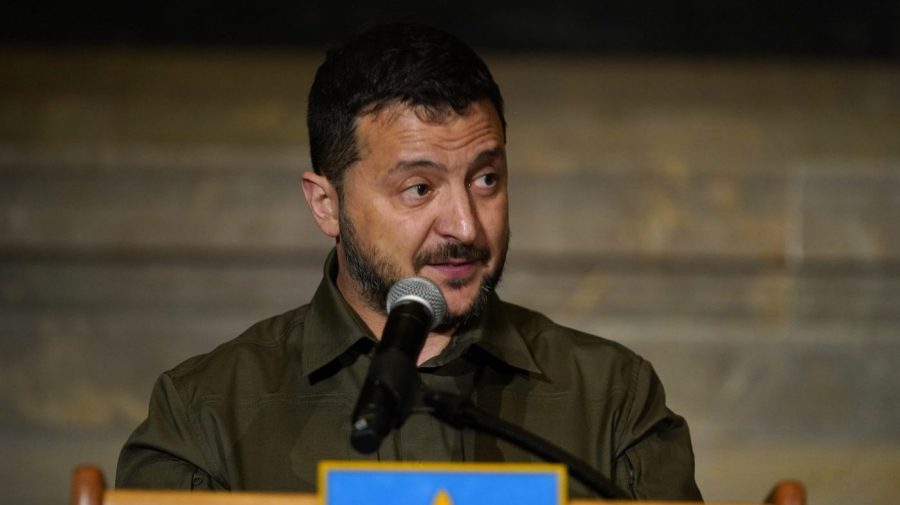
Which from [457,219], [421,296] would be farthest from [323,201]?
[421,296]

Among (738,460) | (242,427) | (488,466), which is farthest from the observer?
(738,460)

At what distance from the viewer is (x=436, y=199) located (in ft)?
6.23

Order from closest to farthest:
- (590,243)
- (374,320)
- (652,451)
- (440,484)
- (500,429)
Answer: (440,484) < (500,429) < (652,451) < (374,320) < (590,243)

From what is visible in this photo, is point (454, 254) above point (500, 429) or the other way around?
above

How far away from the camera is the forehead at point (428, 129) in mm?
1891

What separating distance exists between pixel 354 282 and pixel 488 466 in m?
0.73

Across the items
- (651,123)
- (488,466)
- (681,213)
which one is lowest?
(488,466)

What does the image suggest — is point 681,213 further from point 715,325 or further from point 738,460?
point 738,460

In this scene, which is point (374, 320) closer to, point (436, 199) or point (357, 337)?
point (357, 337)

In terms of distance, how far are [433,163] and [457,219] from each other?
84mm

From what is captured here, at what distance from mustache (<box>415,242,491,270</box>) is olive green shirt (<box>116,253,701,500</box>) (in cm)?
18

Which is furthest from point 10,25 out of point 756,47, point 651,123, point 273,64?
point 756,47

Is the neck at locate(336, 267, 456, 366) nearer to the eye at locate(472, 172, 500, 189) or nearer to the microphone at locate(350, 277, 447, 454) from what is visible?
the eye at locate(472, 172, 500, 189)

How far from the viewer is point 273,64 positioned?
12.3 feet
